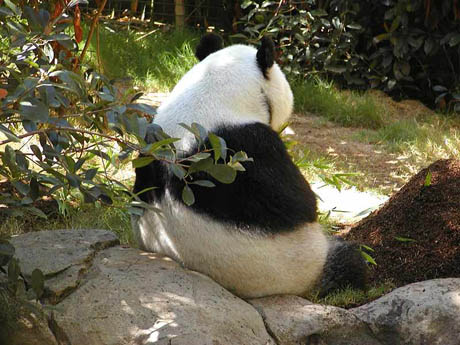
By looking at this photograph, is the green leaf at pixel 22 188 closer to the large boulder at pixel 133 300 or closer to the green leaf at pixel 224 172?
the large boulder at pixel 133 300

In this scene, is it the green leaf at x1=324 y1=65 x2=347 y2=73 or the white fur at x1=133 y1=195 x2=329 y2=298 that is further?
the green leaf at x1=324 y1=65 x2=347 y2=73

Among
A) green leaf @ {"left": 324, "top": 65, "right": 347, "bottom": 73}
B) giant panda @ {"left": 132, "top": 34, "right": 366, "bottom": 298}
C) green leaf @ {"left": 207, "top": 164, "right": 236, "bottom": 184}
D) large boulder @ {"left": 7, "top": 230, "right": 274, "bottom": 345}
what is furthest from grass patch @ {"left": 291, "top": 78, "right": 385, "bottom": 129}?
green leaf @ {"left": 207, "top": 164, "right": 236, "bottom": 184}

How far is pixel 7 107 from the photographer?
2682mm

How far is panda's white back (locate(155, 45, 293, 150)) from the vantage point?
3.37 metres

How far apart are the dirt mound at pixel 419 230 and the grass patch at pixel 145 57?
11.8 ft

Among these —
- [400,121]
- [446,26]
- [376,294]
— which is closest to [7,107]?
[376,294]

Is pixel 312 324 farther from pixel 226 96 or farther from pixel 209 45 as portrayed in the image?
pixel 209 45

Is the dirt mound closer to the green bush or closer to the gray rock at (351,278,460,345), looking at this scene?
the gray rock at (351,278,460,345)

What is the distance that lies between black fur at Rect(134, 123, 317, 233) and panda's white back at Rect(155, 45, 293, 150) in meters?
0.11

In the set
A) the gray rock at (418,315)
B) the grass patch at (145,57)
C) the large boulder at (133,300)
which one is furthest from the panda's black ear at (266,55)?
the grass patch at (145,57)

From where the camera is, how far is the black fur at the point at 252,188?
3326 millimetres

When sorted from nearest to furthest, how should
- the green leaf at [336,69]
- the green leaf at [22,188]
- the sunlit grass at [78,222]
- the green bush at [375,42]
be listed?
the green leaf at [22,188]
the sunlit grass at [78,222]
the green bush at [375,42]
the green leaf at [336,69]

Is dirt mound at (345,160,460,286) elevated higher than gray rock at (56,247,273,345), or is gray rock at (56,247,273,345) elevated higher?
gray rock at (56,247,273,345)

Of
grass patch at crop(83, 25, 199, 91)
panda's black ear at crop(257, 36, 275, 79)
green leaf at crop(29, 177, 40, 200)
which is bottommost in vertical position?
grass patch at crop(83, 25, 199, 91)
